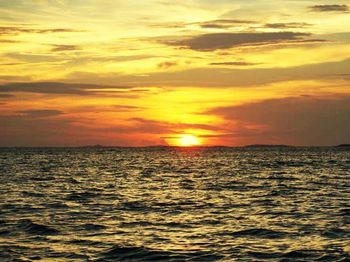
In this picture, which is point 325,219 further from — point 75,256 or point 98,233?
point 75,256

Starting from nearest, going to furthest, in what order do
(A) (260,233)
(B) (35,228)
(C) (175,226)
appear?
(A) (260,233) < (B) (35,228) < (C) (175,226)

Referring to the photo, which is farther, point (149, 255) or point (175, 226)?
point (175, 226)

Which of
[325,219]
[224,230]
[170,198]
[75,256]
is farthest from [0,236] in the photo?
[170,198]

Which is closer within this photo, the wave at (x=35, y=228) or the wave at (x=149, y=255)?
the wave at (x=149, y=255)

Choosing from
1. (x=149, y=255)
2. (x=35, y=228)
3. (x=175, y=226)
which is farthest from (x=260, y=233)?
(x=35, y=228)

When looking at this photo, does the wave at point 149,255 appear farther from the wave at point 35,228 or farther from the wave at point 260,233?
the wave at point 35,228

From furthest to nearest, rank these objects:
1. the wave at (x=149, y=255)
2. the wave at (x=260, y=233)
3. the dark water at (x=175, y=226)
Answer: the wave at (x=260, y=233) < the dark water at (x=175, y=226) < the wave at (x=149, y=255)

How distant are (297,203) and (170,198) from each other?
10136 mm

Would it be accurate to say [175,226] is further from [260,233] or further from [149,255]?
[149,255]

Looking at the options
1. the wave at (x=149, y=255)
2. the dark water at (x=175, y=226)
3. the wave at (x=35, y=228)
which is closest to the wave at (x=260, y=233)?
the dark water at (x=175, y=226)

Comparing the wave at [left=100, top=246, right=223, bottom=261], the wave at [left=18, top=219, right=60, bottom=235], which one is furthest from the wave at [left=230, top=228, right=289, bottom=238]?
the wave at [left=18, top=219, right=60, bottom=235]

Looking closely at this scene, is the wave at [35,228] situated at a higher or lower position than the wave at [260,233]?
higher

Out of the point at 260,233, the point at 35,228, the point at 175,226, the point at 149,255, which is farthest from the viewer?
the point at 175,226

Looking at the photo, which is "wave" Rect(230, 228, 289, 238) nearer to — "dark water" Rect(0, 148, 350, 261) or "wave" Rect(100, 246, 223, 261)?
"dark water" Rect(0, 148, 350, 261)
